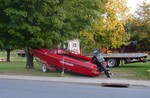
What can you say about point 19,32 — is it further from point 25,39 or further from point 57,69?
point 57,69

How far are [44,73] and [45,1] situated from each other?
4472 mm

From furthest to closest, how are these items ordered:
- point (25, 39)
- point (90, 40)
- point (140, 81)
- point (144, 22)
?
1. point (144, 22)
2. point (90, 40)
3. point (25, 39)
4. point (140, 81)

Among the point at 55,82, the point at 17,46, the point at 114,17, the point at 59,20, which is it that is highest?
the point at 114,17

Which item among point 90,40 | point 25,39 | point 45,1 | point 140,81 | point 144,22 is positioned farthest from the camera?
point 144,22

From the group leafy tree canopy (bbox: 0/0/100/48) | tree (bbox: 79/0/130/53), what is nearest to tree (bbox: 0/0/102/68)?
leafy tree canopy (bbox: 0/0/100/48)

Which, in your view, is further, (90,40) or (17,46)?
(90,40)

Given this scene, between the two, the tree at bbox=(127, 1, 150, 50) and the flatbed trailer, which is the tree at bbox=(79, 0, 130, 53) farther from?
the flatbed trailer

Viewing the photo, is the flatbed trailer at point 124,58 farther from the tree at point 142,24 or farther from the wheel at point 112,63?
the tree at point 142,24

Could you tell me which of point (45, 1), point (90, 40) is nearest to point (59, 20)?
point (45, 1)

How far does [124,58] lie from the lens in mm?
24719

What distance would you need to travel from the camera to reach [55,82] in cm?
1683

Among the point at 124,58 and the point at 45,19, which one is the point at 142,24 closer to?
the point at 124,58

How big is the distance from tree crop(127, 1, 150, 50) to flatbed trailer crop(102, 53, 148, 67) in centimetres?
2855

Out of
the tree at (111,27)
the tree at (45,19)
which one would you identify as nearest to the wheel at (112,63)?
the tree at (45,19)
